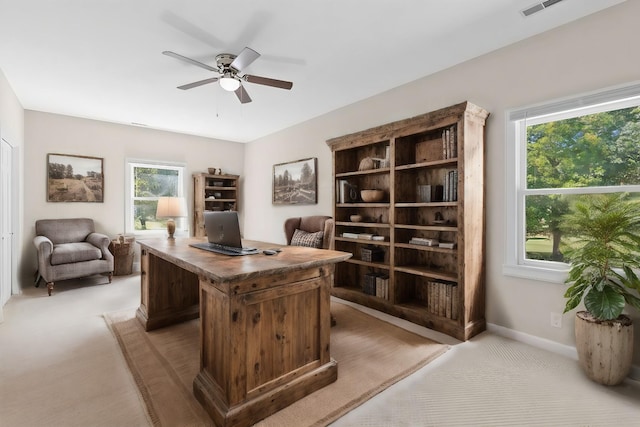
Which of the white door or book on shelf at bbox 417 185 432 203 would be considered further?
the white door

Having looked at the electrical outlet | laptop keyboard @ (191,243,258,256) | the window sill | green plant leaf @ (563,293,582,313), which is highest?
laptop keyboard @ (191,243,258,256)

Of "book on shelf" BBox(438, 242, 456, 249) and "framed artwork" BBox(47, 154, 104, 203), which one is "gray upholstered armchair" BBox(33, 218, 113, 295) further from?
"book on shelf" BBox(438, 242, 456, 249)

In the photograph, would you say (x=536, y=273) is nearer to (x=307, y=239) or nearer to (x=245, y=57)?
(x=307, y=239)

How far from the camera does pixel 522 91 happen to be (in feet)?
8.45

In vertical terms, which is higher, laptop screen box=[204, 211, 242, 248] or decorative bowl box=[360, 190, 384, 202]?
decorative bowl box=[360, 190, 384, 202]

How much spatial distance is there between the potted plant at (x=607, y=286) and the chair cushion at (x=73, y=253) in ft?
17.4

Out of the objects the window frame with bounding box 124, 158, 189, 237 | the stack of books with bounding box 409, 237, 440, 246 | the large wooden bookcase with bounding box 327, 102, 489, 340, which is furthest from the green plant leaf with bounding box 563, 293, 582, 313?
the window frame with bounding box 124, 158, 189, 237

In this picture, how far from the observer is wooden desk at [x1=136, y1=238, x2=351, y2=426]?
158cm

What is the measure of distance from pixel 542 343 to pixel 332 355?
1711 mm

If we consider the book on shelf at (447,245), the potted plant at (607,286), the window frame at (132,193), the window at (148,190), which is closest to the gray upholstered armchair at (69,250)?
the window frame at (132,193)

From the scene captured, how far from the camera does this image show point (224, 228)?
2330mm

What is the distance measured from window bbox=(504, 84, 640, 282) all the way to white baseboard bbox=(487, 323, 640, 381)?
1.66ft

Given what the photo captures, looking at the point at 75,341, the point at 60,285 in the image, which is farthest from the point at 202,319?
the point at 60,285

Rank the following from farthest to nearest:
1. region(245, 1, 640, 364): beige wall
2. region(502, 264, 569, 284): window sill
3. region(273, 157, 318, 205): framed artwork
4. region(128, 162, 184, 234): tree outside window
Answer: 1. region(128, 162, 184, 234): tree outside window
2. region(273, 157, 318, 205): framed artwork
3. region(502, 264, 569, 284): window sill
4. region(245, 1, 640, 364): beige wall
